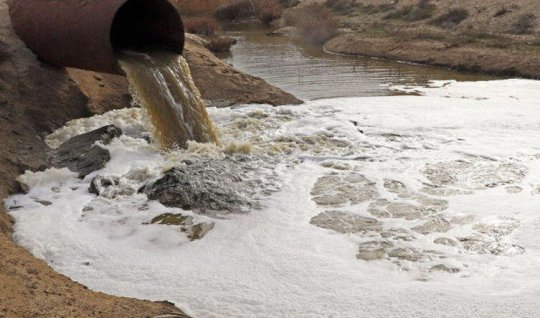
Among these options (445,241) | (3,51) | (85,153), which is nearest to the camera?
(445,241)

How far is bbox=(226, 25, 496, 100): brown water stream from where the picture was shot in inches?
501

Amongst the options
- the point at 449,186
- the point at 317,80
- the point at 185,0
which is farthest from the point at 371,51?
the point at 185,0

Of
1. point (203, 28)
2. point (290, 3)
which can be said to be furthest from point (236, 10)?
point (203, 28)

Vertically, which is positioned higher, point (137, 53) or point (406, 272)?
point (137, 53)

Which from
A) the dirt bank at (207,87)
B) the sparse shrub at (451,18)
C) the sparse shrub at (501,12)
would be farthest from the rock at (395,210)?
the sparse shrub at (451,18)

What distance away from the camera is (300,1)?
108 ft

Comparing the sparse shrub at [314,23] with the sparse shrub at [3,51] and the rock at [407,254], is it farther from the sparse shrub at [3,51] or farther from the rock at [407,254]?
the rock at [407,254]

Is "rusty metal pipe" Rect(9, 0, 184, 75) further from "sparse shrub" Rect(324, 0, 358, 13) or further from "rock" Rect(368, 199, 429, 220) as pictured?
"sparse shrub" Rect(324, 0, 358, 13)

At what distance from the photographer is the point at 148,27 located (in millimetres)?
9141

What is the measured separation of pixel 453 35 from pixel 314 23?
18.6ft

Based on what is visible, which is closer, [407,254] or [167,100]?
[407,254]

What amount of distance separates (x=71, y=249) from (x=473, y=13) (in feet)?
62.9

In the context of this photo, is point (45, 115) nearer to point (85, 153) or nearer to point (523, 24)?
point (85, 153)

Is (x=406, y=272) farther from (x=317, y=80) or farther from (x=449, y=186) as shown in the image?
(x=317, y=80)
